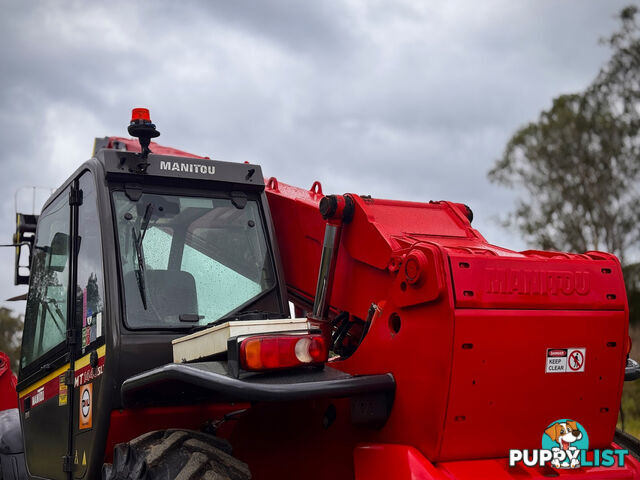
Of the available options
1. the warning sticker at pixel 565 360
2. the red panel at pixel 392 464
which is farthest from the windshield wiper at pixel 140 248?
the warning sticker at pixel 565 360

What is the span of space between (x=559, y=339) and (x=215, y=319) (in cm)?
177

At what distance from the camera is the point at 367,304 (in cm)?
394

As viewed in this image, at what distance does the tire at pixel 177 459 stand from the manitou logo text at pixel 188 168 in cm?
151

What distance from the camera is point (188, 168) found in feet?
15.4

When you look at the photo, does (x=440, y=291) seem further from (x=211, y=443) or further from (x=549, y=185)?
(x=549, y=185)

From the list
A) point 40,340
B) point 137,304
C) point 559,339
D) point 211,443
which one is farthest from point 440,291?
point 40,340

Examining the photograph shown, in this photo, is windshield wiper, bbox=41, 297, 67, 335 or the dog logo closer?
the dog logo

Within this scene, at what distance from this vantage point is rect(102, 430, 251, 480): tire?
11.4 feet

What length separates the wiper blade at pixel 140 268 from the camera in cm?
425

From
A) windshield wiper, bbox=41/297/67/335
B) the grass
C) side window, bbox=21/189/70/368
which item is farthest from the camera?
the grass

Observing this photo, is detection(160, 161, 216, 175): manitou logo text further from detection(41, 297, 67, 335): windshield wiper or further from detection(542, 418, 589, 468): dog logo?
detection(542, 418, 589, 468): dog logo

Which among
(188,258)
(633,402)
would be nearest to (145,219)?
(188,258)

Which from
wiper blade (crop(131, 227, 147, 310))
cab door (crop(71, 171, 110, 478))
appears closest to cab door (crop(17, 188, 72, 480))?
cab door (crop(71, 171, 110, 478))

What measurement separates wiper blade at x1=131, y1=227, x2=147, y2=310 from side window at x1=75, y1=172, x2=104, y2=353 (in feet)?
0.58
